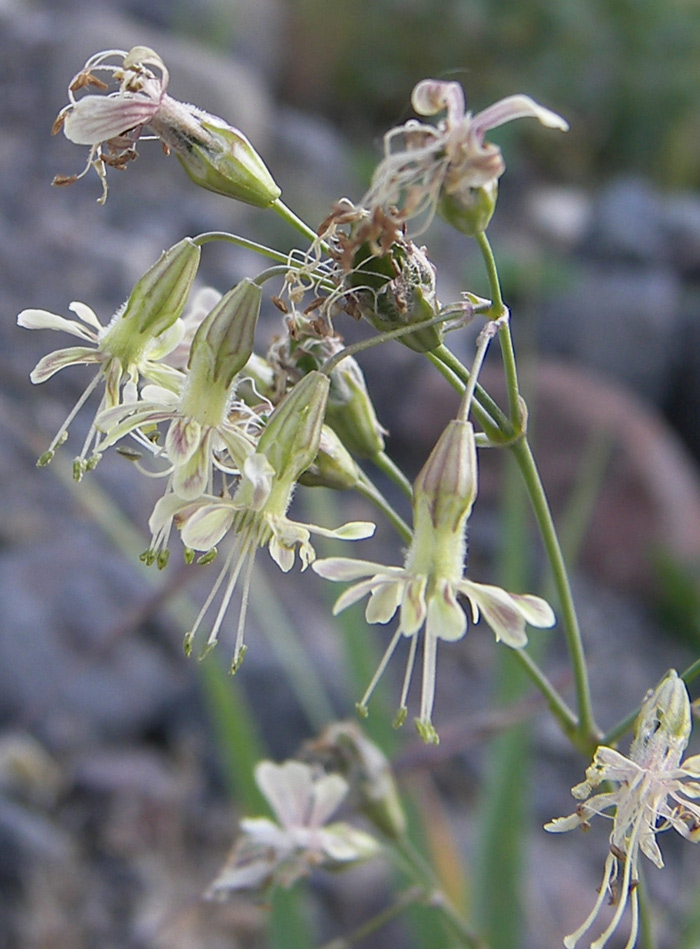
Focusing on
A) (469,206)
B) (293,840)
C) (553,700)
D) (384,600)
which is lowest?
(293,840)

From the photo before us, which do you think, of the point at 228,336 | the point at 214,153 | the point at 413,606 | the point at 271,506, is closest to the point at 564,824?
the point at 413,606

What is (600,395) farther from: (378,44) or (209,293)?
(378,44)

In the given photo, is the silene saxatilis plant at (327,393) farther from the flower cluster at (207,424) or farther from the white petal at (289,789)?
the white petal at (289,789)

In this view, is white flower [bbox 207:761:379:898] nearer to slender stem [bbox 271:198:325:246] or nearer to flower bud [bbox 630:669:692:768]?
flower bud [bbox 630:669:692:768]

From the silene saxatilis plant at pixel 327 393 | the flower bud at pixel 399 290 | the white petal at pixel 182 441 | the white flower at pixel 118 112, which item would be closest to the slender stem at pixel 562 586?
the silene saxatilis plant at pixel 327 393

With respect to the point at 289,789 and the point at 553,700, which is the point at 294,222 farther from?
the point at 289,789

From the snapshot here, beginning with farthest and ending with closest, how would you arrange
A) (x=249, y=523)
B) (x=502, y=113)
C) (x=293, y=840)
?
(x=293, y=840)
(x=249, y=523)
(x=502, y=113)

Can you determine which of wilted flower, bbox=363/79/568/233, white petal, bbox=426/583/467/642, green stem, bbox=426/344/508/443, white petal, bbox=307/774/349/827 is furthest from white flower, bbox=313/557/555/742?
white petal, bbox=307/774/349/827

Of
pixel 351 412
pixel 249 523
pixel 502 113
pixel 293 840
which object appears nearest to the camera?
pixel 502 113
